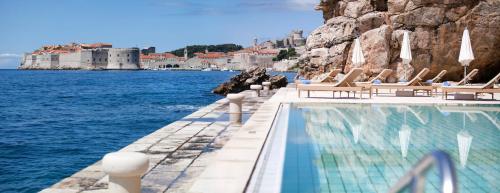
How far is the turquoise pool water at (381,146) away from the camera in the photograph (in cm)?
464

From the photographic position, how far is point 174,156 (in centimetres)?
578

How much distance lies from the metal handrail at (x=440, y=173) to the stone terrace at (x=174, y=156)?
9.52 feet

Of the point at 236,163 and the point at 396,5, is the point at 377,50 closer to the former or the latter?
the point at 396,5

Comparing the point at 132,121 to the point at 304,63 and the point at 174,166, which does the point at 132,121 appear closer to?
the point at 304,63

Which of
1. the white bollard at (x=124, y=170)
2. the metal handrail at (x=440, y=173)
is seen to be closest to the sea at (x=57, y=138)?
the white bollard at (x=124, y=170)

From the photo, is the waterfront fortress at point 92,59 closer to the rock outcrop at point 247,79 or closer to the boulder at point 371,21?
the rock outcrop at point 247,79

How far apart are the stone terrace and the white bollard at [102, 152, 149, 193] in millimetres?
659

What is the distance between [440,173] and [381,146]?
511 centimetres

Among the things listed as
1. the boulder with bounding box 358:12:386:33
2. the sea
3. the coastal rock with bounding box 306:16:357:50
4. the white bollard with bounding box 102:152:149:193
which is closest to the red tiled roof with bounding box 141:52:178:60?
the sea

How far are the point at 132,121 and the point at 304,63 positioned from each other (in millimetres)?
8514

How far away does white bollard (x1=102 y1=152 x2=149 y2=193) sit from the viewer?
3510mm

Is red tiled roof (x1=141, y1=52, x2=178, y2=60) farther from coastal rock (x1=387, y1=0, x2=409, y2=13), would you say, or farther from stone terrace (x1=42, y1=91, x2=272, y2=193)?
stone terrace (x1=42, y1=91, x2=272, y2=193)

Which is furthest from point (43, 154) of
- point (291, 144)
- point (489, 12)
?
point (489, 12)

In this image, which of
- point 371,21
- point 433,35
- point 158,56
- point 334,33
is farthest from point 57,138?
point 158,56
